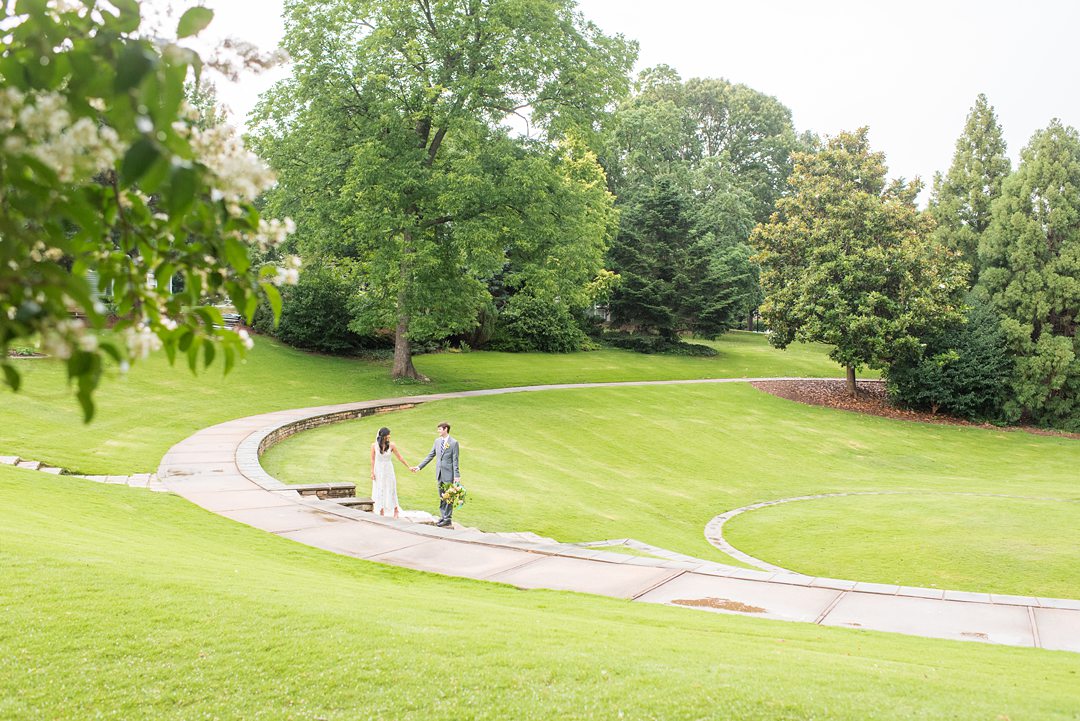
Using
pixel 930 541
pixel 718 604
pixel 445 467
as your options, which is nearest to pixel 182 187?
pixel 718 604

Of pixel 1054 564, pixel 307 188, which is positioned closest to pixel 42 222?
pixel 1054 564

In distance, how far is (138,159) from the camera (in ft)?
6.26

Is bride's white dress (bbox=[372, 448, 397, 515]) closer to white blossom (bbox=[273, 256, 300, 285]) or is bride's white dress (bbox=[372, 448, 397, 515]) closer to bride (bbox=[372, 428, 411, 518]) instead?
bride (bbox=[372, 428, 411, 518])

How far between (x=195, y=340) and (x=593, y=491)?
56.3 feet

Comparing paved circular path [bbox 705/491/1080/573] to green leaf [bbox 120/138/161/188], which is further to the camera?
paved circular path [bbox 705/491/1080/573]

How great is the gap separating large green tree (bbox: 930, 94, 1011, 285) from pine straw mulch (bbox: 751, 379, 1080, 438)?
24.9 ft

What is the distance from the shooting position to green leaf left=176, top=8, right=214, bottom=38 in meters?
2.34

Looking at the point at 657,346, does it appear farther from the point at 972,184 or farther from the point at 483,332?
the point at 972,184

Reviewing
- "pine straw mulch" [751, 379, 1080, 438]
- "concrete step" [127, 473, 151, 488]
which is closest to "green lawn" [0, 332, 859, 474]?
"concrete step" [127, 473, 151, 488]

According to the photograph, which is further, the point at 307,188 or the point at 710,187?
the point at 710,187

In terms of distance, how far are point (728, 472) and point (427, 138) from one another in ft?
56.3

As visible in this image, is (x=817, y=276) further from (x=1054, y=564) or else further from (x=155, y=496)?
(x=155, y=496)

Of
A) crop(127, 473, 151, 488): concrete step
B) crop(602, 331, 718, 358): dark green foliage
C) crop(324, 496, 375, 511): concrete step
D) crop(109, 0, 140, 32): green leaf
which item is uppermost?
crop(109, 0, 140, 32): green leaf

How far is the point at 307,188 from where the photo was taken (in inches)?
1145
